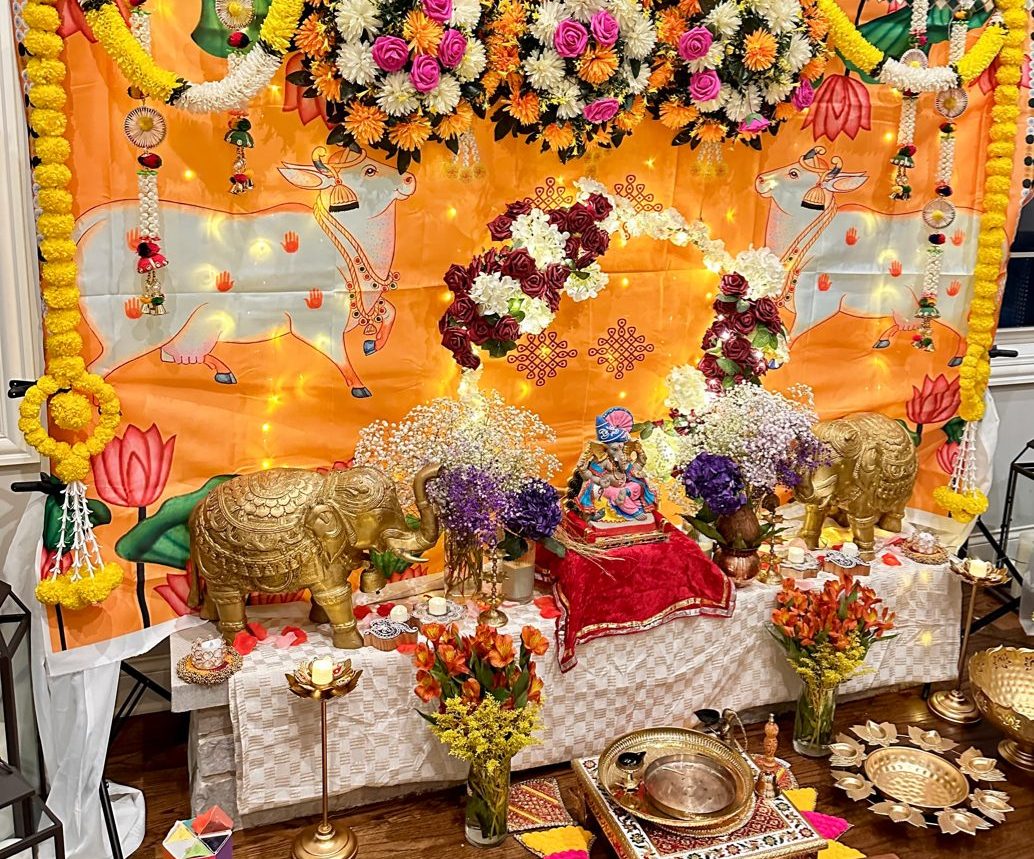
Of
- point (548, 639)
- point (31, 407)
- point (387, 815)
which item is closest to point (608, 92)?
point (548, 639)

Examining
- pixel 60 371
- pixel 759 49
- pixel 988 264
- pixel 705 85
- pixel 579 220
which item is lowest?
pixel 60 371

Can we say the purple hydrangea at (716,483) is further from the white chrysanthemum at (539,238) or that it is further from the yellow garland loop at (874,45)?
the yellow garland loop at (874,45)

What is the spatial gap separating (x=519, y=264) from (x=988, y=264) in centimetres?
224

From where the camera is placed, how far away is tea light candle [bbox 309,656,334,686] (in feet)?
9.71

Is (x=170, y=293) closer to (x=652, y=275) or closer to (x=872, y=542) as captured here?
(x=652, y=275)

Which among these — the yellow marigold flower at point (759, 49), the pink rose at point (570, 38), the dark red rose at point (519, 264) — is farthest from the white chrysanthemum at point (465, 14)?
the yellow marigold flower at point (759, 49)

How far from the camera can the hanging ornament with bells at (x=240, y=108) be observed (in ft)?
10.1

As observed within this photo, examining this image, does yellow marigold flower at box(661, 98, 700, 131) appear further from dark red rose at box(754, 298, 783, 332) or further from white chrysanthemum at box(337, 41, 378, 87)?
white chrysanthemum at box(337, 41, 378, 87)

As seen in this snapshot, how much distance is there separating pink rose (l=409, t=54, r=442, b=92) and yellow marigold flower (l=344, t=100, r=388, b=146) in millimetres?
162

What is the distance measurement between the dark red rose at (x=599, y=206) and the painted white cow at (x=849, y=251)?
78cm

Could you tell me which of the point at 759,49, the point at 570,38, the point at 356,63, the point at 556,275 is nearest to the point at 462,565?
the point at 556,275

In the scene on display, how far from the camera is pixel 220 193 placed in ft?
10.6

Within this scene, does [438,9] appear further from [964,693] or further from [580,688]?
[964,693]

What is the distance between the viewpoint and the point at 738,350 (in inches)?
154
